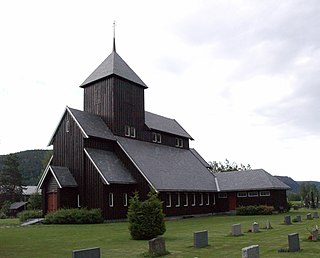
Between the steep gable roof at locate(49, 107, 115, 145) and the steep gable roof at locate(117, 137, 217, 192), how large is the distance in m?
1.69

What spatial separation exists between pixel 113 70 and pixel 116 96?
2720mm

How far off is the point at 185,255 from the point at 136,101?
30119 millimetres

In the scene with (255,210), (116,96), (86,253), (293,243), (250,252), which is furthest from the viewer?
(255,210)

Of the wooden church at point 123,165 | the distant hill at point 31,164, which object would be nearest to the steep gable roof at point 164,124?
the wooden church at point 123,165

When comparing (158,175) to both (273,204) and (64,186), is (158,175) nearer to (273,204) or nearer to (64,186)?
(64,186)

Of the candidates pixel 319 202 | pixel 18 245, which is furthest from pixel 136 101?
pixel 319 202

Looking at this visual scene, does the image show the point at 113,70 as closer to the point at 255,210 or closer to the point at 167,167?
the point at 167,167

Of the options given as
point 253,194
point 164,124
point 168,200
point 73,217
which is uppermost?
point 164,124

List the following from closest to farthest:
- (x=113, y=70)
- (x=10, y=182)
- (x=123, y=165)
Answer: (x=123, y=165) → (x=113, y=70) → (x=10, y=182)

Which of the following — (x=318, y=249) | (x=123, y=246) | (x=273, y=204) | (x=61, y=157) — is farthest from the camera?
(x=273, y=204)

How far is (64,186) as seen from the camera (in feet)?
116

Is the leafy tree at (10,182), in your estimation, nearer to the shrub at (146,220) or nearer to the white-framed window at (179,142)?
the white-framed window at (179,142)

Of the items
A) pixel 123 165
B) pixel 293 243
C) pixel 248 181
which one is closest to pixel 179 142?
pixel 248 181

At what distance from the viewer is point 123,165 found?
38656 mm
